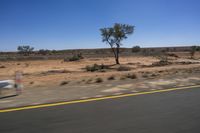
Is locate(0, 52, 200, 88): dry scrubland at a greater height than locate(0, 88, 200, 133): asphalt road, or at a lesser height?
lesser

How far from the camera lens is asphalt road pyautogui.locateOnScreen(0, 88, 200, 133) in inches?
174

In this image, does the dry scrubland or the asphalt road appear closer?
the asphalt road

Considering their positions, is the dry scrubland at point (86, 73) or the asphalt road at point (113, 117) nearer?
the asphalt road at point (113, 117)

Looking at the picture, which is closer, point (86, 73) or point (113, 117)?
point (113, 117)

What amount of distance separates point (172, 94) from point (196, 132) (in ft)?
11.2

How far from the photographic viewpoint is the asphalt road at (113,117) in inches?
174

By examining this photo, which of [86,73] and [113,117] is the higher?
[113,117]

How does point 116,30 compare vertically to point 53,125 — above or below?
above

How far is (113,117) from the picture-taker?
5148mm

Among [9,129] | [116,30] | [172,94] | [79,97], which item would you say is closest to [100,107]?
[79,97]

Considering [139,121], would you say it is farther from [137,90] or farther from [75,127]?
[137,90]

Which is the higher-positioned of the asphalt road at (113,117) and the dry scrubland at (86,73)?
the asphalt road at (113,117)

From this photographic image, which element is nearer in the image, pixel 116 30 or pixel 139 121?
pixel 139 121

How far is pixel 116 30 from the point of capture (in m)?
36.4
